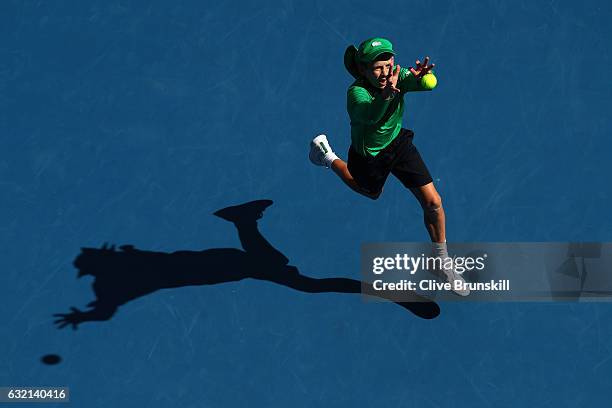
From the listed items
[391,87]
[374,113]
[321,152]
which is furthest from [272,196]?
[391,87]

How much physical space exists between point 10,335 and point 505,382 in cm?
445

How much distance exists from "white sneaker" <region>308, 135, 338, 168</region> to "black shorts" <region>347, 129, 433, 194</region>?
1.75 ft

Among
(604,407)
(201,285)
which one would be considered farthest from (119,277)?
(604,407)

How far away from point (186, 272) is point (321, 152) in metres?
1.71

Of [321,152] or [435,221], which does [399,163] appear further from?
[321,152]

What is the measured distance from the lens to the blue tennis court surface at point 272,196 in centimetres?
875

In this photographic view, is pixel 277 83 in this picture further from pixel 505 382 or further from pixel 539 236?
pixel 505 382

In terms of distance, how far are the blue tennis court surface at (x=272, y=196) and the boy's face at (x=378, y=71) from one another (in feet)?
5.90

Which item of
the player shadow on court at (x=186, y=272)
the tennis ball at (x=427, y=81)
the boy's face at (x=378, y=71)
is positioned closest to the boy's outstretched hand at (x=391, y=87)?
the boy's face at (x=378, y=71)

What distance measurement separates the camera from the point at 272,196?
974 centimetres

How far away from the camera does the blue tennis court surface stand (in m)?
8.75

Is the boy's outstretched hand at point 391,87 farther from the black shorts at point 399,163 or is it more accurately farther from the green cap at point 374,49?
the black shorts at point 399,163

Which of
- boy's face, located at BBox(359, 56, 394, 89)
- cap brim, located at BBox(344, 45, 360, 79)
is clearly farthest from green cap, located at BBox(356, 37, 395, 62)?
cap brim, located at BBox(344, 45, 360, 79)

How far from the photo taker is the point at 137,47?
10.6 m
